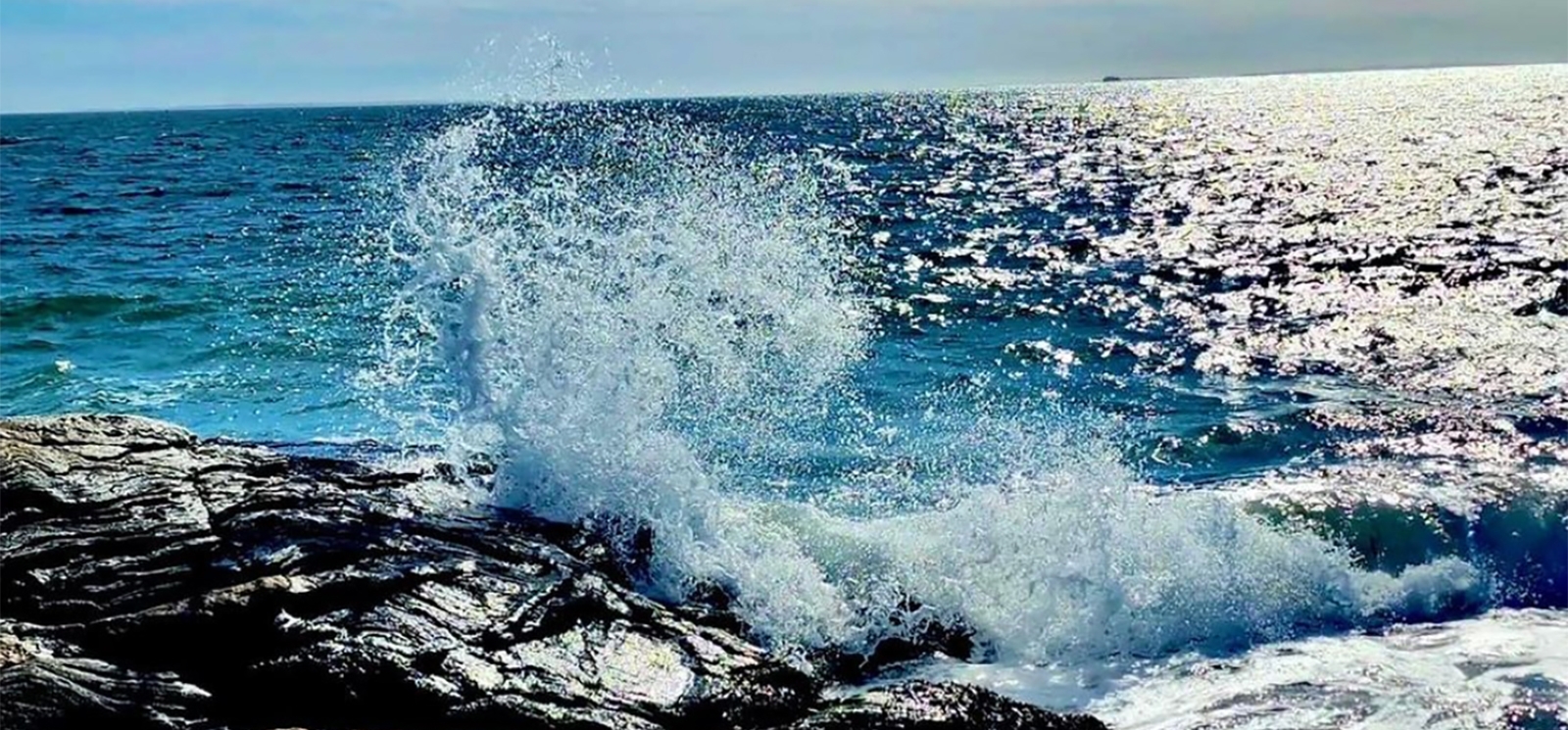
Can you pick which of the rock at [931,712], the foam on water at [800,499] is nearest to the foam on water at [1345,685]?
the foam on water at [800,499]

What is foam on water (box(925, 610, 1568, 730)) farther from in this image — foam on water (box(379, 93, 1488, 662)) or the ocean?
foam on water (box(379, 93, 1488, 662))

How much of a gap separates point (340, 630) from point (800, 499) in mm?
5911

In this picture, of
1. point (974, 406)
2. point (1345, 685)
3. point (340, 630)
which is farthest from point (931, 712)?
point (974, 406)

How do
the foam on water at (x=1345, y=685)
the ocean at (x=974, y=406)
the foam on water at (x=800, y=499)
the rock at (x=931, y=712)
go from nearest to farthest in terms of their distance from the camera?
the rock at (x=931, y=712)
the foam on water at (x=1345, y=685)
the ocean at (x=974, y=406)
the foam on water at (x=800, y=499)

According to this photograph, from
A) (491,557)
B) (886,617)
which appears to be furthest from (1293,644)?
(491,557)

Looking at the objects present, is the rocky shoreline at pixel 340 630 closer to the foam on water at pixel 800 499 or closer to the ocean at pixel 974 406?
the foam on water at pixel 800 499

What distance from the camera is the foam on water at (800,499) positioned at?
8422 mm

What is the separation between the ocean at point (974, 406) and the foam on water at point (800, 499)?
3 centimetres

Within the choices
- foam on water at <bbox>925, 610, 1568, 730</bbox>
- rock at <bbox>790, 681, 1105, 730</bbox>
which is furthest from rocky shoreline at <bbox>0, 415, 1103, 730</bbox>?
foam on water at <bbox>925, 610, 1568, 730</bbox>

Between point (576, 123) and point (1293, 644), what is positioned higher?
point (576, 123)

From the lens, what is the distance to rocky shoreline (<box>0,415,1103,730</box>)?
18.1 feet

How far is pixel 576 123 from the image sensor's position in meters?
88.9

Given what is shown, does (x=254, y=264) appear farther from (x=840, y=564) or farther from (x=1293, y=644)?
(x=1293, y=644)

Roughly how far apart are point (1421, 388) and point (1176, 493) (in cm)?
536
